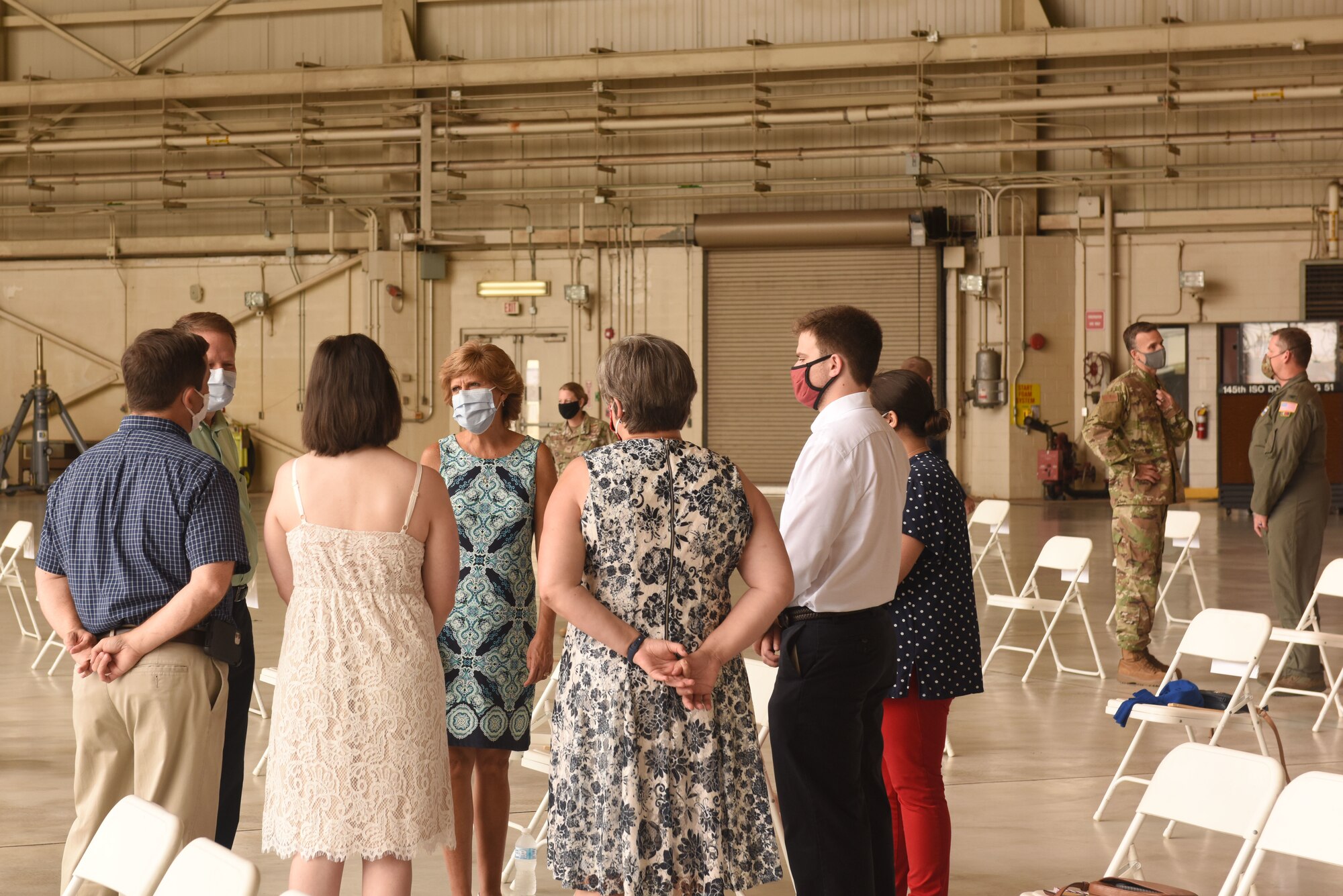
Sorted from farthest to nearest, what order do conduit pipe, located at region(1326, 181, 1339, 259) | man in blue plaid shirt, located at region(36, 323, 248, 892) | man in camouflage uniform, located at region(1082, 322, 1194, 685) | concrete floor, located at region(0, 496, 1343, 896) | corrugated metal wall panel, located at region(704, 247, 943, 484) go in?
corrugated metal wall panel, located at region(704, 247, 943, 484) → conduit pipe, located at region(1326, 181, 1339, 259) → man in camouflage uniform, located at region(1082, 322, 1194, 685) → concrete floor, located at region(0, 496, 1343, 896) → man in blue plaid shirt, located at region(36, 323, 248, 892)

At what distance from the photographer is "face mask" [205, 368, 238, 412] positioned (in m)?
3.31

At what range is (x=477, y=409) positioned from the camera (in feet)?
10.8

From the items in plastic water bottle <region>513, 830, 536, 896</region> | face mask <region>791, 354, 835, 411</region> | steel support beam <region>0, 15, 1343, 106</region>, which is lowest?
plastic water bottle <region>513, 830, 536, 896</region>

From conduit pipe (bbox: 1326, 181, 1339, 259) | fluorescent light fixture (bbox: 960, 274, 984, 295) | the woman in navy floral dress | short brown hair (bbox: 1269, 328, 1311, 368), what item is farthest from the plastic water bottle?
conduit pipe (bbox: 1326, 181, 1339, 259)

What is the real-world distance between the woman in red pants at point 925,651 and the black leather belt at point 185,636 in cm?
154

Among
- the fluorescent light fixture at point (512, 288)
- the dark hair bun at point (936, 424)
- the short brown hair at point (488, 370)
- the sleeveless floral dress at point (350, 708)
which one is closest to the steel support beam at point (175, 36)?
the fluorescent light fixture at point (512, 288)

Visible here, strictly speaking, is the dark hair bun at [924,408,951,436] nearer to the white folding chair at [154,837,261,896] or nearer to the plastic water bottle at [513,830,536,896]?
the plastic water bottle at [513,830,536,896]

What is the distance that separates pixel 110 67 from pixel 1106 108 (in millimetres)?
12164

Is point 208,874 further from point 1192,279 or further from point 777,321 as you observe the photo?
point 1192,279

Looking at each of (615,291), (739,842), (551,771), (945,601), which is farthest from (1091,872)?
(615,291)

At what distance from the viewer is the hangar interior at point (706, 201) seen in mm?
14227

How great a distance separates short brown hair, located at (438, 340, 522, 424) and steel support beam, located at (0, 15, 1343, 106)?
11443mm

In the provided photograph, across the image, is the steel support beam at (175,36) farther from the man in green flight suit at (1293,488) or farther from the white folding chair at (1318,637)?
the white folding chair at (1318,637)

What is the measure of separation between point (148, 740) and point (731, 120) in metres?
12.6
